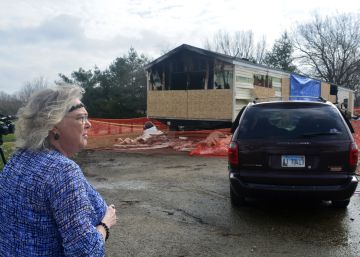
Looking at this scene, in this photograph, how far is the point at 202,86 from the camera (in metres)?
15.8

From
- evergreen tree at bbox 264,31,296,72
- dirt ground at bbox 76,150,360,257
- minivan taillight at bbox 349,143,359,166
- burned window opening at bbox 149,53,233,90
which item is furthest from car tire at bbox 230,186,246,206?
evergreen tree at bbox 264,31,296,72

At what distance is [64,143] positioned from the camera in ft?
5.77

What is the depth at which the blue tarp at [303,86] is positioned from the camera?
19.9 metres

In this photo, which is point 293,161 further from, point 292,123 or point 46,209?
point 46,209

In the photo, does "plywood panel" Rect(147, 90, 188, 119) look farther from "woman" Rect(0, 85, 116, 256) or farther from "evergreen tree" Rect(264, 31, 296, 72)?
"evergreen tree" Rect(264, 31, 296, 72)

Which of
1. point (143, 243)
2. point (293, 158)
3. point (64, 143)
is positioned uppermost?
point (64, 143)

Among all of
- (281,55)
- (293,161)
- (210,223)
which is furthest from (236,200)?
(281,55)

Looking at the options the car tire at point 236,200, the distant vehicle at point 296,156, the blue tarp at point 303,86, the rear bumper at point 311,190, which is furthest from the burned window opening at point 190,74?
the rear bumper at point 311,190

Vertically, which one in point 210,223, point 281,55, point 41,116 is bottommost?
point 210,223

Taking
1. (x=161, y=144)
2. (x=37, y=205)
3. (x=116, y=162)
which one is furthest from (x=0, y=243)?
(x=161, y=144)

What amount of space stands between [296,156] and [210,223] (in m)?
1.46

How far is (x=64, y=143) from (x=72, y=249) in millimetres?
482

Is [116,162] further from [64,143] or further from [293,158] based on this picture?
[64,143]

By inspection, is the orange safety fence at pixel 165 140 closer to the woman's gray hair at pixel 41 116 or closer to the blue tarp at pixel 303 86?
the blue tarp at pixel 303 86
